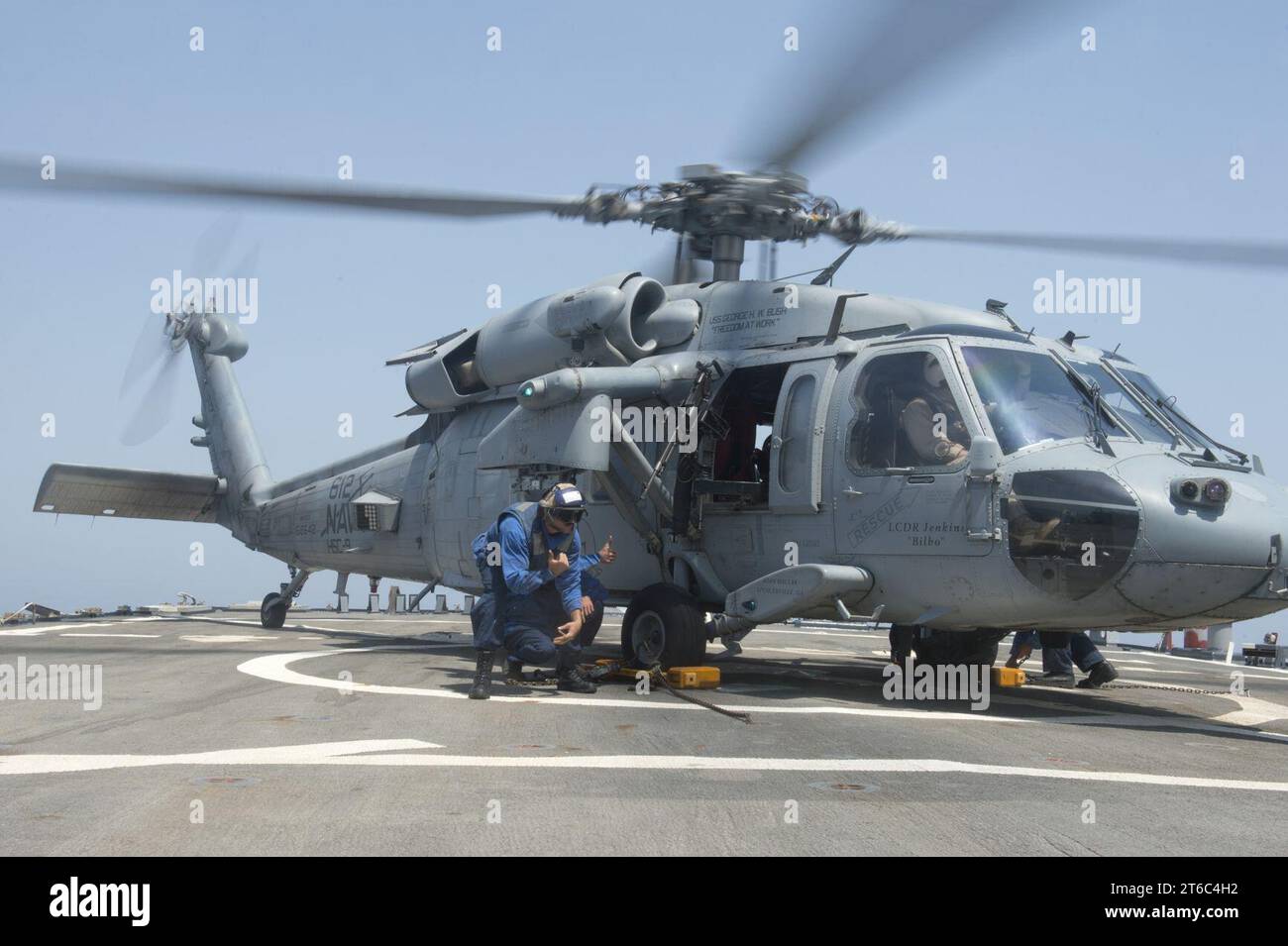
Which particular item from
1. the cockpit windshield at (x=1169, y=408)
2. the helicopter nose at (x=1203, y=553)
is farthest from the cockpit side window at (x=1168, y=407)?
the helicopter nose at (x=1203, y=553)

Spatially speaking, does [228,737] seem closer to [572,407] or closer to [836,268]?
[572,407]

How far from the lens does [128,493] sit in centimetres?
2048

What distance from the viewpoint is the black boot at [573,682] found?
1080 centimetres

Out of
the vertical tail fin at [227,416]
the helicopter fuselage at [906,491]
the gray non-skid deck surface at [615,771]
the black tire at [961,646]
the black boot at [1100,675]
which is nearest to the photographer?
the gray non-skid deck surface at [615,771]

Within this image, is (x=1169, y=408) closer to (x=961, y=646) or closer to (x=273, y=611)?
(x=961, y=646)

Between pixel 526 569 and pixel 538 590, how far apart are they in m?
0.34

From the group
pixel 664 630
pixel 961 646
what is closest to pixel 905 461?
pixel 664 630

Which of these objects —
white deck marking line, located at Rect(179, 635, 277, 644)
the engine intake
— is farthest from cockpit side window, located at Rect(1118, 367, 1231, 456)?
white deck marking line, located at Rect(179, 635, 277, 644)

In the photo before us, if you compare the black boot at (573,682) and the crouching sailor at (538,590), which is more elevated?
the crouching sailor at (538,590)

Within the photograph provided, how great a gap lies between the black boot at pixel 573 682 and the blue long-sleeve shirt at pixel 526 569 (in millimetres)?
522

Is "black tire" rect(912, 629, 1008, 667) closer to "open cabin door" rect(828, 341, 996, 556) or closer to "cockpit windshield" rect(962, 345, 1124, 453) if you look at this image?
"open cabin door" rect(828, 341, 996, 556)

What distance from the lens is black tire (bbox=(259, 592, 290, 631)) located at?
20453 mm

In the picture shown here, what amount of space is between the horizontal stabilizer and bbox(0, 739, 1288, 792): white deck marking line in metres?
14.2

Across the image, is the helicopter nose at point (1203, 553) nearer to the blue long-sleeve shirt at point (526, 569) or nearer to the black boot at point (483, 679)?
the blue long-sleeve shirt at point (526, 569)
